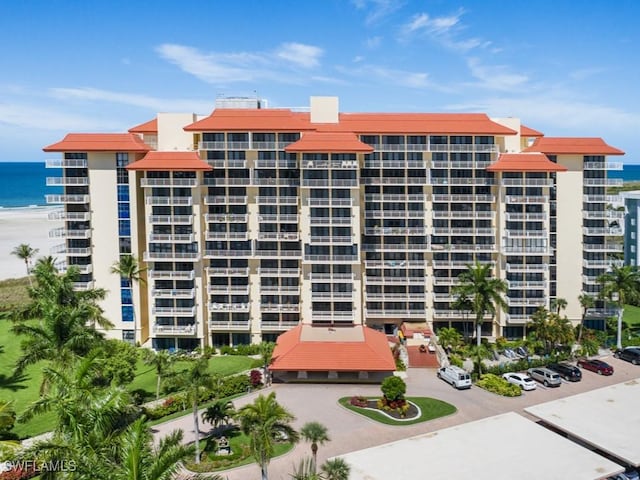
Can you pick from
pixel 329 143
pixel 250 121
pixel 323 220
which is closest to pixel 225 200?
pixel 250 121

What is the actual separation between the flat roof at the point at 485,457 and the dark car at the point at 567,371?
17517 mm

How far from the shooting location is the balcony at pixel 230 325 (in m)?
64.4

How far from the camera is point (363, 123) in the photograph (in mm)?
66062

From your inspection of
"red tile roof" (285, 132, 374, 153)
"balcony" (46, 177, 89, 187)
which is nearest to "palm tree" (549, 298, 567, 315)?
"red tile roof" (285, 132, 374, 153)

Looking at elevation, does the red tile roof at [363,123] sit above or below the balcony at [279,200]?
above

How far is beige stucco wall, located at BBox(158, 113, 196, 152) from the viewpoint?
65.4 metres

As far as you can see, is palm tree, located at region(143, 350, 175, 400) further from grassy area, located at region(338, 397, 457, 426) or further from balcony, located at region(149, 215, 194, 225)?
balcony, located at region(149, 215, 194, 225)

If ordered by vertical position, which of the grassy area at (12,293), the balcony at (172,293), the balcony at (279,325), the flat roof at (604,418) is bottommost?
the flat roof at (604,418)

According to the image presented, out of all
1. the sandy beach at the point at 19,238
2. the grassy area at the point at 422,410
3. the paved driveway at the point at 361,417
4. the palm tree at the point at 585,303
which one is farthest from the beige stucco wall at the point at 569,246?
the sandy beach at the point at 19,238

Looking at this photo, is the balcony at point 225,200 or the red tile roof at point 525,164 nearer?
the red tile roof at point 525,164

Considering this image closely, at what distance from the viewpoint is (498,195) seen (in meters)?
65.2

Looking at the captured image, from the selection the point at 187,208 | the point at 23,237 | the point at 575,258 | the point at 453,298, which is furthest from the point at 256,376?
the point at 23,237

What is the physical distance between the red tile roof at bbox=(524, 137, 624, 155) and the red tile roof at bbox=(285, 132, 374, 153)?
2058cm

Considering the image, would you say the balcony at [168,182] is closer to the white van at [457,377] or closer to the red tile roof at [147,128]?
the red tile roof at [147,128]
